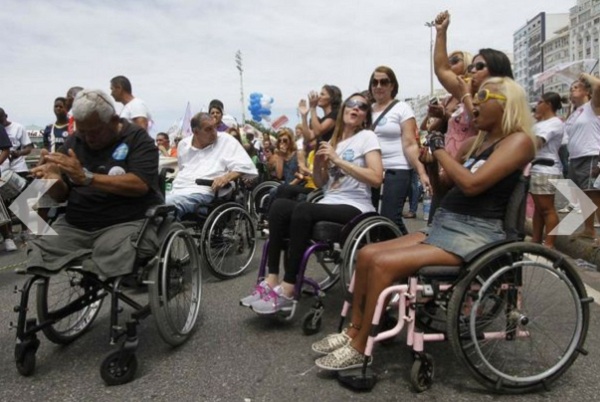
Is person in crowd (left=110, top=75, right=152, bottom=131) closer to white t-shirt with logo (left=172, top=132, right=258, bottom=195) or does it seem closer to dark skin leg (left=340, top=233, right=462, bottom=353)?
white t-shirt with logo (left=172, top=132, right=258, bottom=195)

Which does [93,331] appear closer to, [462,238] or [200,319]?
[200,319]

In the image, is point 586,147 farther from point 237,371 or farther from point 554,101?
point 237,371

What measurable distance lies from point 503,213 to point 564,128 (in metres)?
3.53

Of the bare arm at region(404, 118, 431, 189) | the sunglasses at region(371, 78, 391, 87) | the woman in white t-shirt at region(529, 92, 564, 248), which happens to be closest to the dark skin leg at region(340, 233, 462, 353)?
the bare arm at region(404, 118, 431, 189)

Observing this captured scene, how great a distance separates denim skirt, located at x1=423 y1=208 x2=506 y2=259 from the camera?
7.60 ft

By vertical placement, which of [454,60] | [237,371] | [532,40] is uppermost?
[532,40]

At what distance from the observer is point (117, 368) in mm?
2439

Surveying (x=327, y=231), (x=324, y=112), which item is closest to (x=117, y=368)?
(x=327, y=231)

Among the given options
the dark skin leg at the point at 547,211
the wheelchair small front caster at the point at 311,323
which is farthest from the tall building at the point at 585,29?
the wheelchair small front caster at the point at 311,323

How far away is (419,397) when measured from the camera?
7.43 ft

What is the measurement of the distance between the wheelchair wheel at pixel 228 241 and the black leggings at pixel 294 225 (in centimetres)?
116

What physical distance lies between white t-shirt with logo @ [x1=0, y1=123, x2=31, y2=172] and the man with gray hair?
14.2 feet

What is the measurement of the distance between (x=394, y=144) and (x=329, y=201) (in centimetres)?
83

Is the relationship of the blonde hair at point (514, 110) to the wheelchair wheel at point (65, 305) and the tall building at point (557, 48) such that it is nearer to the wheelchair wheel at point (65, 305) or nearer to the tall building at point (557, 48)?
the wheelchair wheel at point (65, 305)
